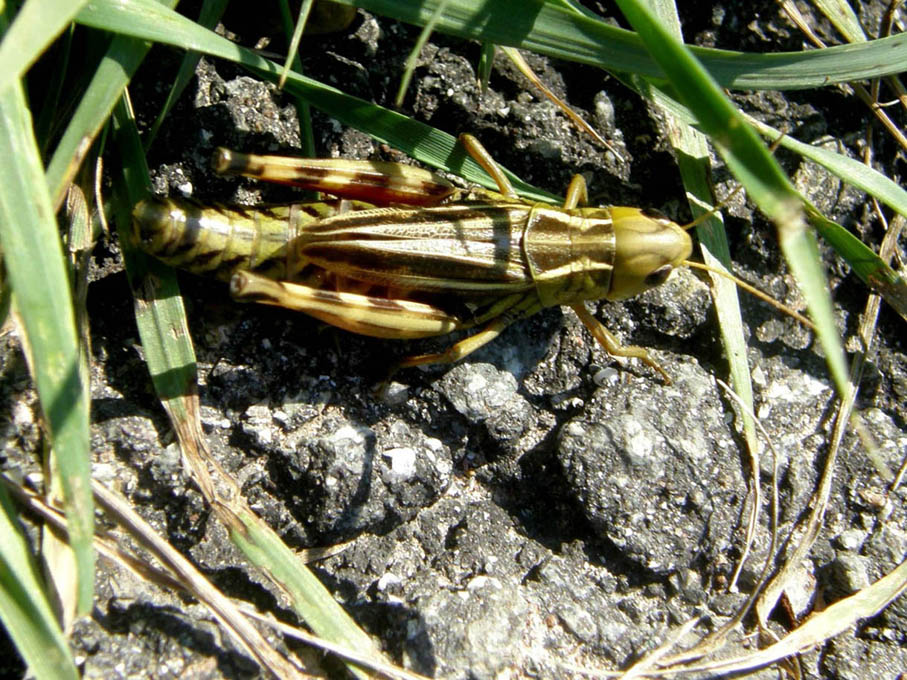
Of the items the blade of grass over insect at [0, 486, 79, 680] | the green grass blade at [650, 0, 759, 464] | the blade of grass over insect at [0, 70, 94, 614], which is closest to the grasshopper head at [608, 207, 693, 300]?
the green grass blade at [650, 0, 759, 464]

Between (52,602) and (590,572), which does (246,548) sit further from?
(590,572)

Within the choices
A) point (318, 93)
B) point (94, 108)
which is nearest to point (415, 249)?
point (318, 93)

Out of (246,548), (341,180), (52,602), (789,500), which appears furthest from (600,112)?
(52,602)

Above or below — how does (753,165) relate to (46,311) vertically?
above

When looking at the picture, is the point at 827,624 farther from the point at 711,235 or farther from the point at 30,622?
the point at 30,622

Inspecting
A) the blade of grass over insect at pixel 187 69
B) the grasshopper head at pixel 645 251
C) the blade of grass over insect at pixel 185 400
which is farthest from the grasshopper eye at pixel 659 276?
the blade of grass over insect at pixel 187 69

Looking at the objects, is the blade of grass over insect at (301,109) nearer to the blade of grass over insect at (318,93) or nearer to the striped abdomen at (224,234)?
the blade of grass over insect at (318,93)

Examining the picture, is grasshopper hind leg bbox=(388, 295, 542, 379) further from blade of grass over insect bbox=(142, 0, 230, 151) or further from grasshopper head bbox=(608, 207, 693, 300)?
blade of grass over insect bbox=(142, 0, 230, 151)

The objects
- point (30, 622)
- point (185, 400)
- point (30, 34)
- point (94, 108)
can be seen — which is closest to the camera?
point (30, 34)
